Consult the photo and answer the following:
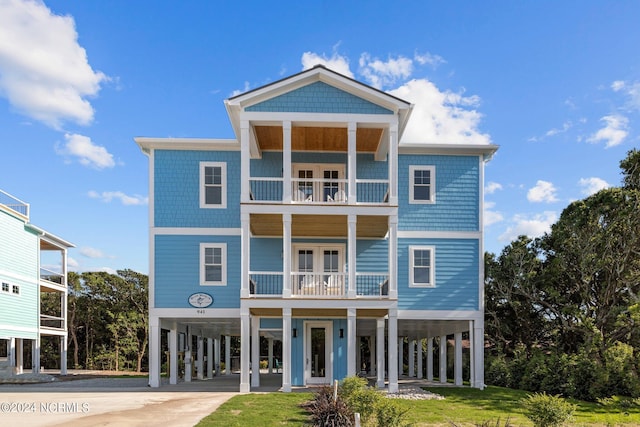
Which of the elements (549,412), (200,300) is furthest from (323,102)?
(549,412)

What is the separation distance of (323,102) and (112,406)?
1142 cm

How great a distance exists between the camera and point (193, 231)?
62.4 ft

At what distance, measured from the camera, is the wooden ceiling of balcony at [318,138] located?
18266 mm

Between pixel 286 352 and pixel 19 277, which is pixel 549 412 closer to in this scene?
pixel 286 352

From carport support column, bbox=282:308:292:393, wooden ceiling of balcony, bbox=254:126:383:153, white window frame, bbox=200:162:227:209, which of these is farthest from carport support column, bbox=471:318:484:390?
white window frame, bbox=200:162:227:209

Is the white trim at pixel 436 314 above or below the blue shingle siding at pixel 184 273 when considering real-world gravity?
below

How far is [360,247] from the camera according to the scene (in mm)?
19703

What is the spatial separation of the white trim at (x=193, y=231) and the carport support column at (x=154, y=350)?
124 inches

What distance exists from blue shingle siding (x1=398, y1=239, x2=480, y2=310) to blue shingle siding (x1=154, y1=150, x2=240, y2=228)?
6631 mm

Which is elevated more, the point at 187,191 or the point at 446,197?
the point at 187,191

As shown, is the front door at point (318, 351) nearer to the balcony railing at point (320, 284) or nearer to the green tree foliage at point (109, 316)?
the balcony railing at point (320, 284)

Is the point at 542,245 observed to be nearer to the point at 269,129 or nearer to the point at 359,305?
the point at 359,305

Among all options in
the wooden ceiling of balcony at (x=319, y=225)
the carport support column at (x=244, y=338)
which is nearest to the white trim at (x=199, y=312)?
the carport support column at (x=244, y=338)

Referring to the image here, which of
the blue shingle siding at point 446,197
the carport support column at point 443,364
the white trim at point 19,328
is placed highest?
the blue shingle siding at point 446,197
